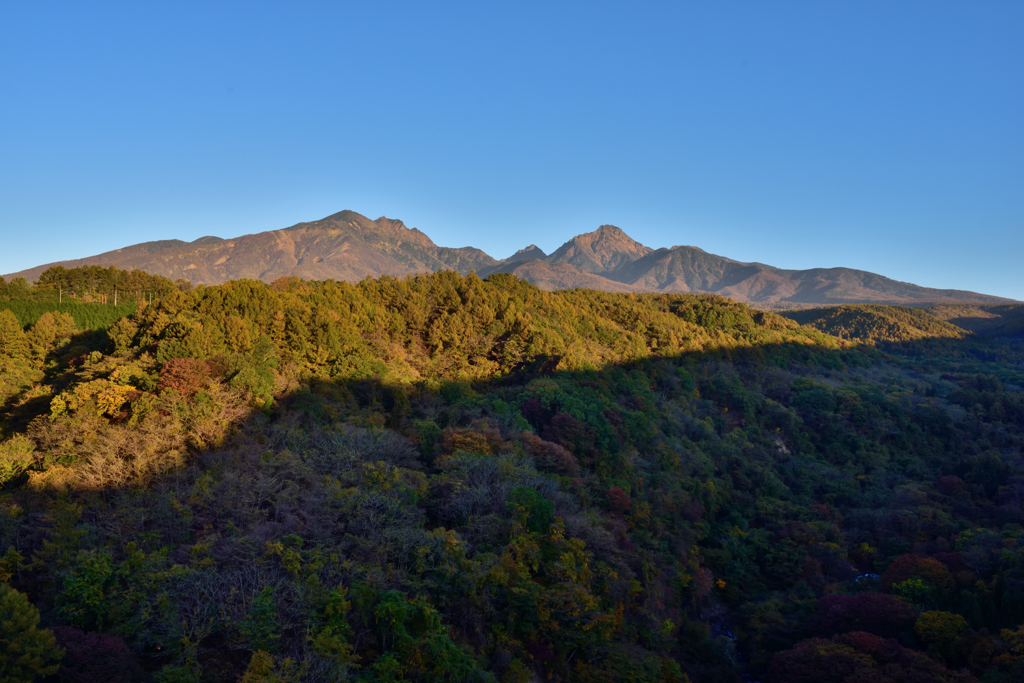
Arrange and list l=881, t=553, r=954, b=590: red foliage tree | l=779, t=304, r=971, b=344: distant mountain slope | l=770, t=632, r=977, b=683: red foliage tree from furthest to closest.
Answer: l=779, t=304, r=971, b=344: distant mountain slope
l=881, t=553, r=954, b=590: red foliage tree
l=770, t=632, r=977, b=683: red foliage tree

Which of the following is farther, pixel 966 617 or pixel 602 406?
pixel 602 406

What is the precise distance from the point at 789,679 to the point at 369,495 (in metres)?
15.0

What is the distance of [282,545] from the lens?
13.7m

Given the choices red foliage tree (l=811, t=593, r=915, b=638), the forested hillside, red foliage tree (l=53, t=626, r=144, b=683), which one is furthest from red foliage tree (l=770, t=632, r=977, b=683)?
red foliage tree (l=53, t=626, r=144, b=683)

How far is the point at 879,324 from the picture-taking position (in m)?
113

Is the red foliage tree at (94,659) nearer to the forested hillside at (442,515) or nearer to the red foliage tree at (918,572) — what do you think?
the forested hillside at (442,515)

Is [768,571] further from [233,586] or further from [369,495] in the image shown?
[233,586]

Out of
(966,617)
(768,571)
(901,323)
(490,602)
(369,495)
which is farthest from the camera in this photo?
(901,323)

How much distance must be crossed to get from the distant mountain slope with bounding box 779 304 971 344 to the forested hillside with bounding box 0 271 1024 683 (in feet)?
237

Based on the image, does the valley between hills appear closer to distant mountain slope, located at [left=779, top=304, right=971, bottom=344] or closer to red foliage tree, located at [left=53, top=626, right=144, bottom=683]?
red foliage tree, located at [left=53, top=626, right=144, bottom=683]

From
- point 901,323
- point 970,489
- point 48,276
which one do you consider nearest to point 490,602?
point 970,489

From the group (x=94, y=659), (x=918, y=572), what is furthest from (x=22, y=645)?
(x=918, y=572)

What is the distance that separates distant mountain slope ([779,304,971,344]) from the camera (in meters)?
107

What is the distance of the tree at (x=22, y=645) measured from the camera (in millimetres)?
8922
